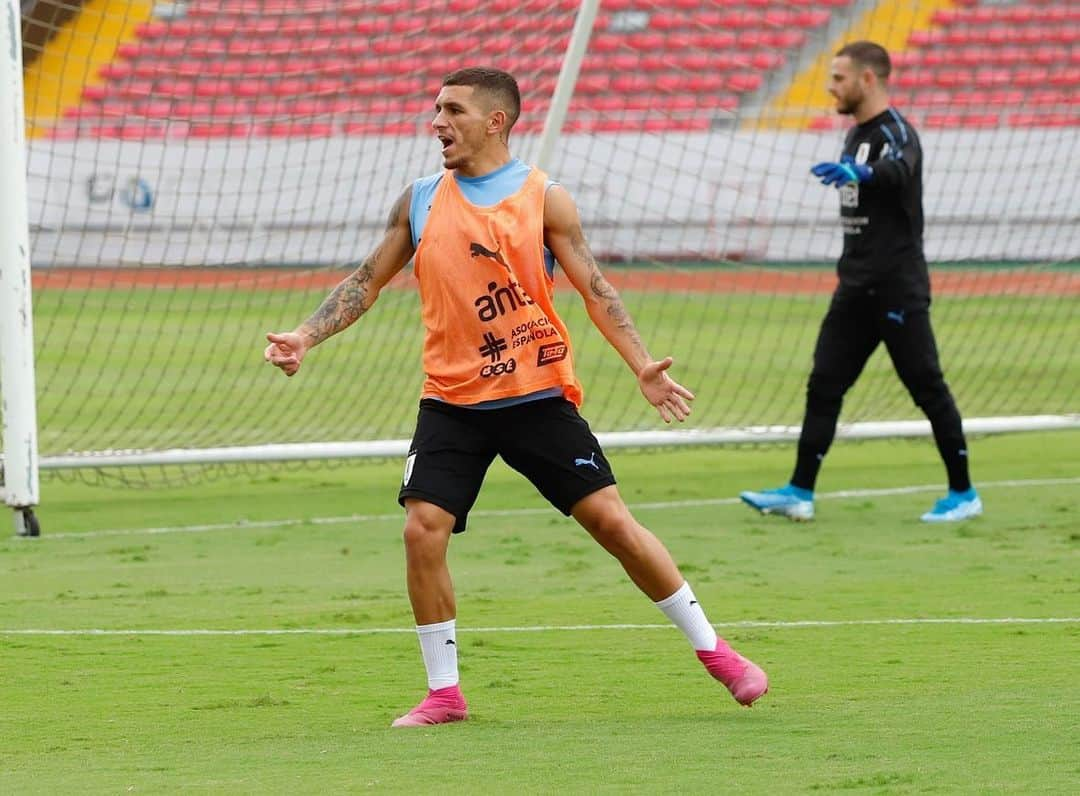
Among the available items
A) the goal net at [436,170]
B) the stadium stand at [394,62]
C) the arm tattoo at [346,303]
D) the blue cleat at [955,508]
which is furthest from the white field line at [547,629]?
the stadium stand at [394,62]

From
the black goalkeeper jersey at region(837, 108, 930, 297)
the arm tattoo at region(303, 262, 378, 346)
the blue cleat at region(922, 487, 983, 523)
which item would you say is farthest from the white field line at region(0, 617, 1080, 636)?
the black goalkeeper jersey at region(837, 108, 930, 297)

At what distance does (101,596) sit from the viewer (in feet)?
26.0

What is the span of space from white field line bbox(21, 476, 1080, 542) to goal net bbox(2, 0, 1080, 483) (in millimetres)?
548

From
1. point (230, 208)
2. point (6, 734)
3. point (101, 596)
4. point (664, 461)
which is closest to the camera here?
point (6, 734)

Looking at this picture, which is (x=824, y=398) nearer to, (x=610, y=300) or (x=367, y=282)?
(x=610, y=300)

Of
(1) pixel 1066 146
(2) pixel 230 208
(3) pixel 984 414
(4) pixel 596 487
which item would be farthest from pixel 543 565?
(1) pixel 1066 146

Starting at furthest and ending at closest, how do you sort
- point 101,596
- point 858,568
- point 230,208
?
point 230,208 < point 858,568 < point 101,596

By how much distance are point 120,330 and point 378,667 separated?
10.8 m

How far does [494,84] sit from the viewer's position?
18.9 feet

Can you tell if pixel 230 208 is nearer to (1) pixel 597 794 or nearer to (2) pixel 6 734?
(2) pixel 6 734

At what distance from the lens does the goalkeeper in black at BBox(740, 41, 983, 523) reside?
9359 millimetres

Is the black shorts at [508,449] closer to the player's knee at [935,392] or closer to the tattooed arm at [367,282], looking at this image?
the tattooed arm at [367,282]

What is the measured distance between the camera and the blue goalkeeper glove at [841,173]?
8797 millimetres

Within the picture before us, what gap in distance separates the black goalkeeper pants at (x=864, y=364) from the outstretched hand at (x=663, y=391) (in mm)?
3927
